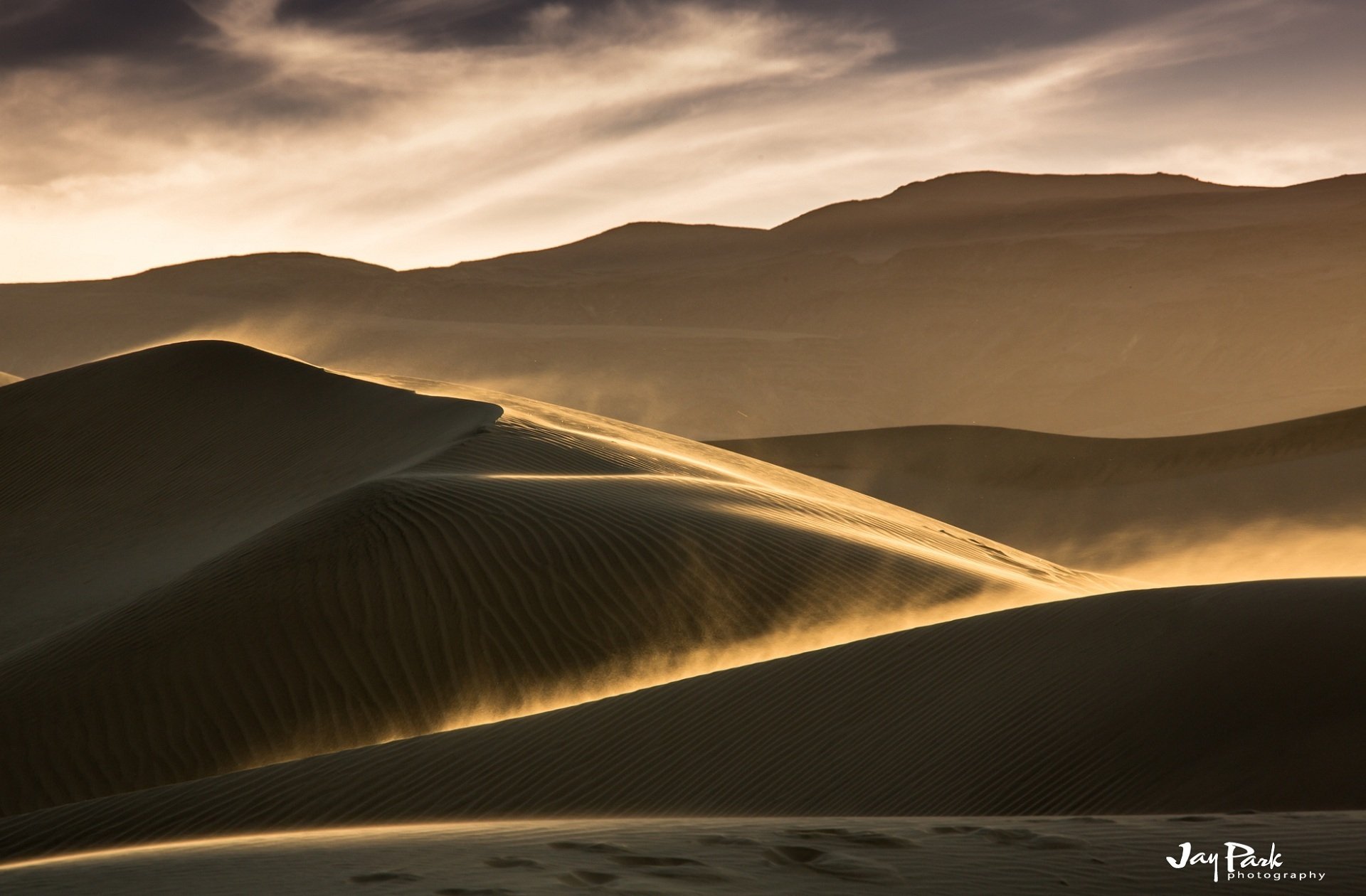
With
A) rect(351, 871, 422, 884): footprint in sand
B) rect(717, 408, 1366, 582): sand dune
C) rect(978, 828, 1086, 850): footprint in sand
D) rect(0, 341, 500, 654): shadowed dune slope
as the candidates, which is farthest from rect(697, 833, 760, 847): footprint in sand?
rect(717, 408, 1366, 582): sand dune

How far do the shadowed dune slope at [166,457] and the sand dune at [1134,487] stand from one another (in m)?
13.4

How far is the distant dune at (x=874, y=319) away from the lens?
151ft

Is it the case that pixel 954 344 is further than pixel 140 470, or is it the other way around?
pixel 954 344

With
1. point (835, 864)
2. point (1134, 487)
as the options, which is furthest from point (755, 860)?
point (1134, 487)

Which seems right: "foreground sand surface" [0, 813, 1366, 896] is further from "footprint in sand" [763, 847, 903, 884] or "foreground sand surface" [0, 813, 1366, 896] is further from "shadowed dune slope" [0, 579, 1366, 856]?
"shadowed dune slope" [0, 579, 1366, 856]

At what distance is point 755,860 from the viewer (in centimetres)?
432

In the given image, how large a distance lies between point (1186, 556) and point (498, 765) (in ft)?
63.7

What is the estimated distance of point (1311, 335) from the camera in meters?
49.2

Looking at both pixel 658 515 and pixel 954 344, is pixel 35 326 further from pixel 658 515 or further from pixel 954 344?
pixel 658 515

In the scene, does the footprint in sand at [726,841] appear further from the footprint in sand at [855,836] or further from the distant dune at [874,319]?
the distant dune at [874,319]

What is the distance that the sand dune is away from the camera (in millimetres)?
23656

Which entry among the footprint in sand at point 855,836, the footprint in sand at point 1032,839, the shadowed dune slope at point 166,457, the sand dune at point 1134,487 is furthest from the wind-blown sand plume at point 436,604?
the sand dune at point 1134,487

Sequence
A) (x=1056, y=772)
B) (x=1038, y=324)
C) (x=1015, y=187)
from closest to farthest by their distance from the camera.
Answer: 1. (x=1056, y=772)
2. (x=1038, y=324)
3. (x=1015, y=187)

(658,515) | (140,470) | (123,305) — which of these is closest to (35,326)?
(123,305)
